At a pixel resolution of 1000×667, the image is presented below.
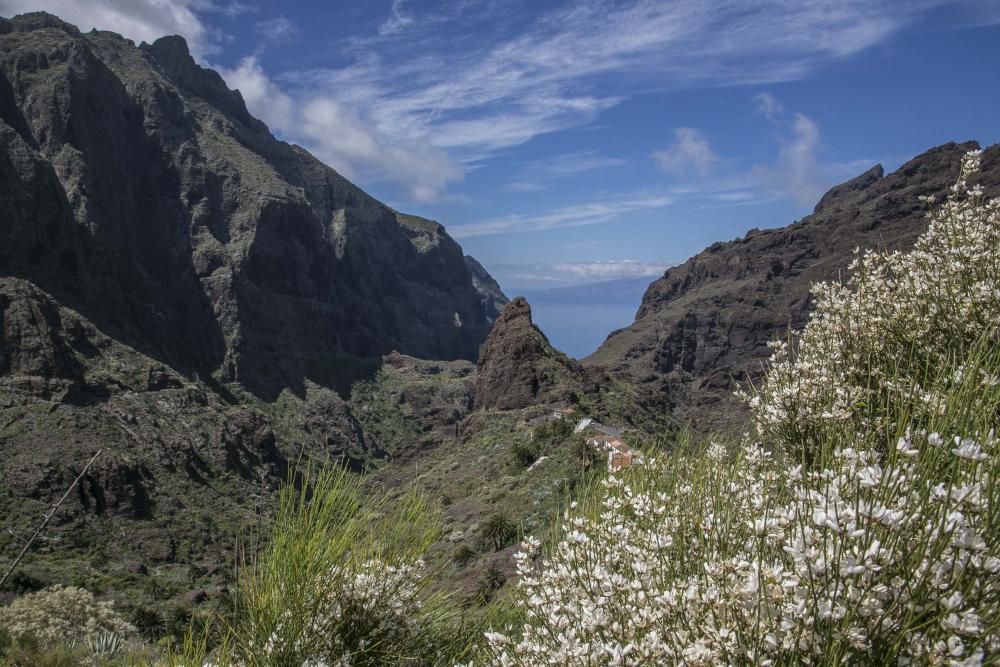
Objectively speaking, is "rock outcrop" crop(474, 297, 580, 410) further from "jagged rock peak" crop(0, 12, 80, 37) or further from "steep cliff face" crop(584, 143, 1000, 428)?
"jagged rock peak" crop(0, 12, 80, 37)

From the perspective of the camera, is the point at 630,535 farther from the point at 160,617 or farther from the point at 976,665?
the point at 160,617

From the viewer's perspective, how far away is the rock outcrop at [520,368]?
77500 millimetres

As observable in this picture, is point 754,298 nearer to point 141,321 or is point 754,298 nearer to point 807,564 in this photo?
point 141,321

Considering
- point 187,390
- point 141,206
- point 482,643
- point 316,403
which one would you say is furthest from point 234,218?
point 482,643

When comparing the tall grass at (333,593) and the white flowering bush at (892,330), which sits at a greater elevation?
the white flowering bush at (892,330)

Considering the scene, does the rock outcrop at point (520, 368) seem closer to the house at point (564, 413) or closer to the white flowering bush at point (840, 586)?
the house at point (564, 413)

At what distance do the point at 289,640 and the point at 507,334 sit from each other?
8152cm

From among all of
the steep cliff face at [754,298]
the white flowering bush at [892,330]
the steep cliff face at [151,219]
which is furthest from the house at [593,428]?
the steep cliff face at [151,219]

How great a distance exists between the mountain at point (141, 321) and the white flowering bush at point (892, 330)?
4248cm

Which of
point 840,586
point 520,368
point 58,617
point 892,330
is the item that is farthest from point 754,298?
point 840,586

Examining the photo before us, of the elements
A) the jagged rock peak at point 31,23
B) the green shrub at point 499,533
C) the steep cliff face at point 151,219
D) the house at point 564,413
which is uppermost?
the jagged rock peak at point 31,23

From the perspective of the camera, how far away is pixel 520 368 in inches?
3167

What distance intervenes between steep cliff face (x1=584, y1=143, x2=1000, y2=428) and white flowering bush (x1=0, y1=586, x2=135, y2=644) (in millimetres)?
88345

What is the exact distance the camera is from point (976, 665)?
2602mm
